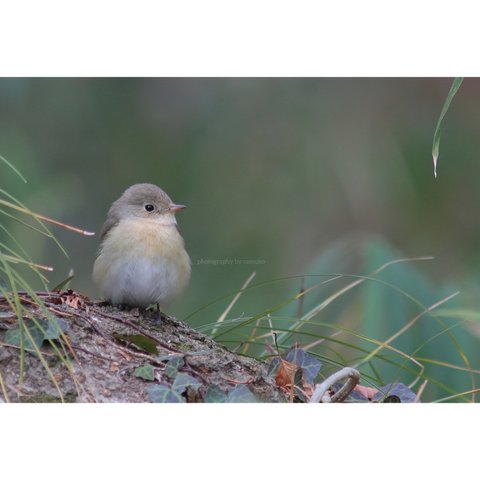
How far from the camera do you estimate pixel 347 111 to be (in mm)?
6707

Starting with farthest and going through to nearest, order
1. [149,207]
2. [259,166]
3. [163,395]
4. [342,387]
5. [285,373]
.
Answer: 1. [259,166]
2. [149,207]
3. [285,373]
4. [342,387]
5. [163,395]

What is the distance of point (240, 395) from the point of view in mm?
3260

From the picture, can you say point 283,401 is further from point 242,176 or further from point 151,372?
point 242,176

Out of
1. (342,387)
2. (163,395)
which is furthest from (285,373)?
(163,395)

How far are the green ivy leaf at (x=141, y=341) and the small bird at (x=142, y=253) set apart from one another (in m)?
0.94

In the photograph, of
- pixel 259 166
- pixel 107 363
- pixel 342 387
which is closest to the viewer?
pixel 107 363

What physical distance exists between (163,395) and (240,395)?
11.6 inches

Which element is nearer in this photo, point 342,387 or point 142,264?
point 342,387

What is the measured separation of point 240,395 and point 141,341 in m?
0.49

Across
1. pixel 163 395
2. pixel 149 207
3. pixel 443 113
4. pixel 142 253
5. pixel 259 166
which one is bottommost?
pixel 163 395

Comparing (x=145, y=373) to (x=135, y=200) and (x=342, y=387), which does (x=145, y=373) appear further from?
(x=135, y=200)

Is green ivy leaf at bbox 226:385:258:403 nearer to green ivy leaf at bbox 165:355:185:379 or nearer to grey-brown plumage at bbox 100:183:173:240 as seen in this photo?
green ivy leaf at bbox 165:355:185:379

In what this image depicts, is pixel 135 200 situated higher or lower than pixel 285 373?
higher

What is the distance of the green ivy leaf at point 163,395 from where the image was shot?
3.18m
